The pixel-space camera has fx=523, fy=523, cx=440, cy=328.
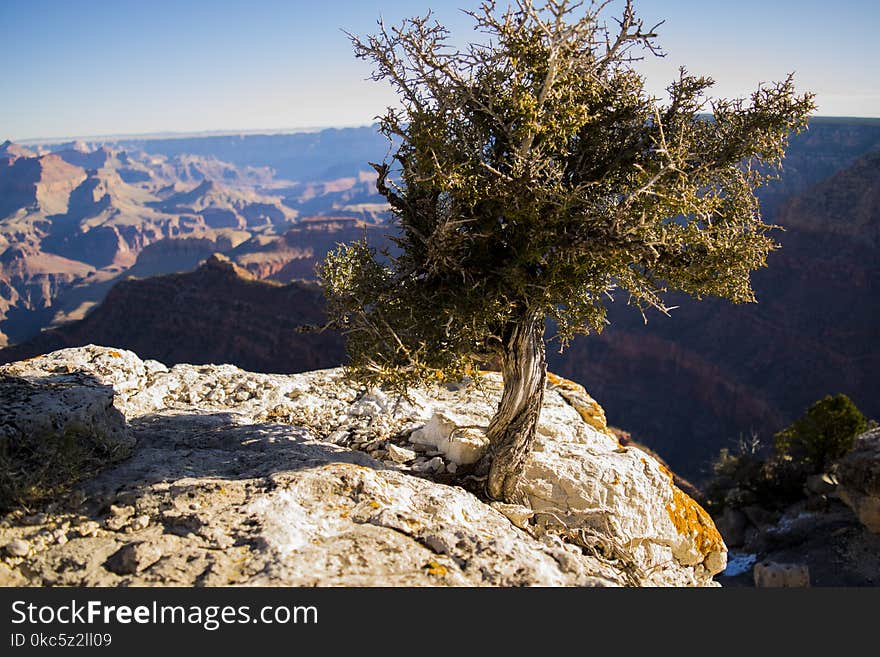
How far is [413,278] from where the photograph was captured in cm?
784

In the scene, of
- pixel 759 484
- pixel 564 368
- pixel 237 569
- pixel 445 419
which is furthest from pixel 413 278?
pixel 564 368

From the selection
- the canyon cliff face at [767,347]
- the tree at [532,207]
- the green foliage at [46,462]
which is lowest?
the canyon cliff face at [767,347]

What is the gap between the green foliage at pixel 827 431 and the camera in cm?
2623

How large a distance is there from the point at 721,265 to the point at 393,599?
5.57 meters

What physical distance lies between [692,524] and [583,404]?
4104mm

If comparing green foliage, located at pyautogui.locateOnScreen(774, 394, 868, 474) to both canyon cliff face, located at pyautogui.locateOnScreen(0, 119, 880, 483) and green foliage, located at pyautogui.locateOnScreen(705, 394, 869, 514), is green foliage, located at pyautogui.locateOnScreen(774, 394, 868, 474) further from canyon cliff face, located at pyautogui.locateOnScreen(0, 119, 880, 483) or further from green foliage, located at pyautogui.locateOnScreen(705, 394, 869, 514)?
canyon cliff face, located at pyautogui.locateOnScreen(0, 119, 880, 483)

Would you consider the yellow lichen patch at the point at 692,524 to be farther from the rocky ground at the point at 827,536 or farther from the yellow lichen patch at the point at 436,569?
the rocky ground at the point at 827,536

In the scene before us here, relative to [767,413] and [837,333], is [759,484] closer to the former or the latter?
[767,413]

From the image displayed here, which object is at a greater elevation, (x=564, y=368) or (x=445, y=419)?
(x=445, y=419)

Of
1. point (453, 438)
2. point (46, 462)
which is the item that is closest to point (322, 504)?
point (46, 462)

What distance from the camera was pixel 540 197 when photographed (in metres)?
6.15

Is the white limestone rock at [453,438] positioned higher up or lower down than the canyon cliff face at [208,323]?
higher up

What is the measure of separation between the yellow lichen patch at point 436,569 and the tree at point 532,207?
248cm

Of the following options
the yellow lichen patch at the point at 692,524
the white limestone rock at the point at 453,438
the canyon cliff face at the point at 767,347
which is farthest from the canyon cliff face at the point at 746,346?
the yellow lichen patch at the point at 692,524
